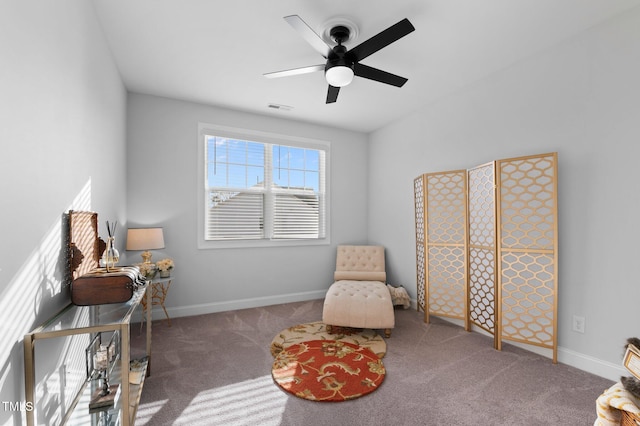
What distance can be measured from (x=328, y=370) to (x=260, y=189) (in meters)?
2.72

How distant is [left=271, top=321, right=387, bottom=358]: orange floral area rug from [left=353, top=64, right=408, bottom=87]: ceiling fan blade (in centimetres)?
252

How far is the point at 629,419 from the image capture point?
3.77 feet

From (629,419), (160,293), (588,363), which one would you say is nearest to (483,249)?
(588,363)

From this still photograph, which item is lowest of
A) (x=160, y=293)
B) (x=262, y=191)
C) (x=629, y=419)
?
(x=160, y=293)

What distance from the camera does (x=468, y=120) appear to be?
338 centimetres

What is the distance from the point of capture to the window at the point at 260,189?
3.98 metres

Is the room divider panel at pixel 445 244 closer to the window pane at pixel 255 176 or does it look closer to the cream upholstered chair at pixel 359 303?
the cream upholstered chair at pixel 359 303

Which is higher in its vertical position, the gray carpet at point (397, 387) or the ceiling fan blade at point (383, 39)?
the ceiling fan blade at point (383, 39)

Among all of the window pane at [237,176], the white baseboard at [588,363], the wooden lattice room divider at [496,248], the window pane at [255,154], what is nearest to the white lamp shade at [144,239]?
the window pane at [237,176]

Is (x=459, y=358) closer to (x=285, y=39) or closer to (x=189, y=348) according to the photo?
(x=189, y=348)

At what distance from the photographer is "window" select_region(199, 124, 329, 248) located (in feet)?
13.1

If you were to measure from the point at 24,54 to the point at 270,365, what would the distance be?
2.53m

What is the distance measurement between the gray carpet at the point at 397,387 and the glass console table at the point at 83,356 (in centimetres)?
Answer: 33

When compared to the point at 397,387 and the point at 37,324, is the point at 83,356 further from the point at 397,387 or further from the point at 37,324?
the point at 397,387
